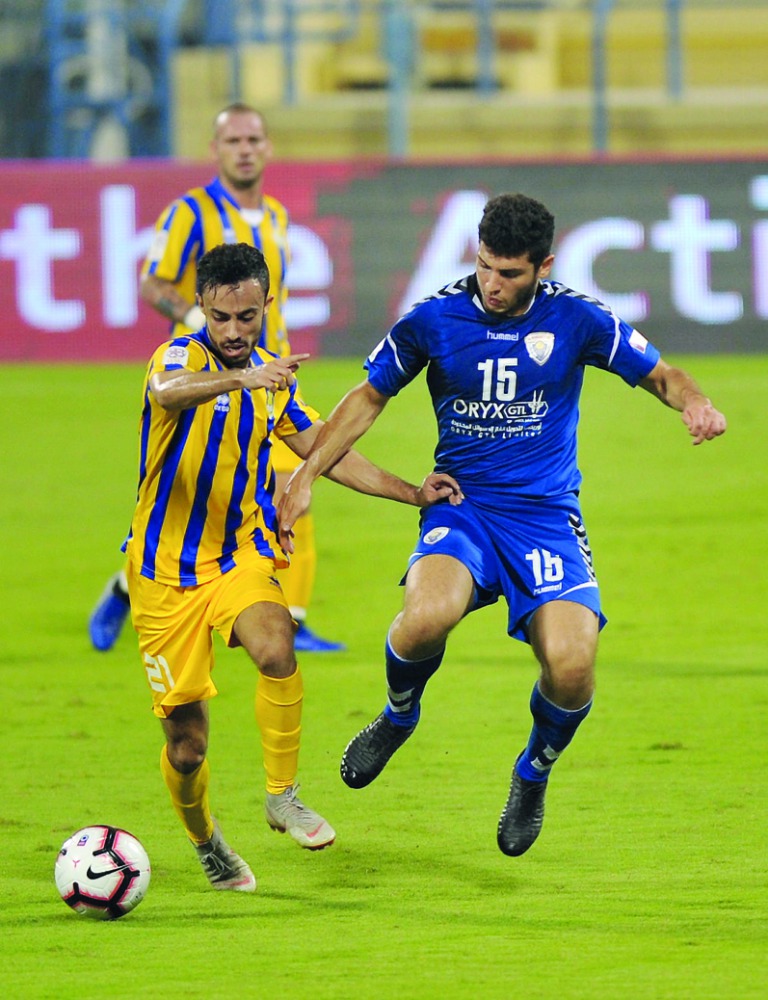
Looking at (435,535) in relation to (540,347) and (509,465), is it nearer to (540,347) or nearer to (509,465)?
(509,465)

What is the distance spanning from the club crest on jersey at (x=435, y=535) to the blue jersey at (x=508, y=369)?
15 centimetres

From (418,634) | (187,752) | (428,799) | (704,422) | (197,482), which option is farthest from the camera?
(428,799)

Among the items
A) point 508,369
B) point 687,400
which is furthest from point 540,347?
point 687,400

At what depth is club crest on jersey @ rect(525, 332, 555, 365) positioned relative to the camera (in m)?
5.41

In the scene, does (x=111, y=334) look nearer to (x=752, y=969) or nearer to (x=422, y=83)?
(x=422, y=83)

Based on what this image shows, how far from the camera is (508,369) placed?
17.7 feet

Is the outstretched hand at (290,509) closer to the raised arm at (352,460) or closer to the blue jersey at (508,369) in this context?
the raised arm at (352,460)

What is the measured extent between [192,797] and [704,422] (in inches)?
69.6

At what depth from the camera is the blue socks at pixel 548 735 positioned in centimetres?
527

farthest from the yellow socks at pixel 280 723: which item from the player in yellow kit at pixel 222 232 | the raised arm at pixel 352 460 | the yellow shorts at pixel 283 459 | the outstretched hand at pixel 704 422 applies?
the player in yellow kit at pixel 222 232

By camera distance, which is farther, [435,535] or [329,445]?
[435,535]

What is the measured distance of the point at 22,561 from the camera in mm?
10508

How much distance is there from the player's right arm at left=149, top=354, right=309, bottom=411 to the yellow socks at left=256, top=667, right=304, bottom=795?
803 millimetres

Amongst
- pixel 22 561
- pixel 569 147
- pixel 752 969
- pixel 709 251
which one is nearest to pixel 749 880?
pixel 752 969
